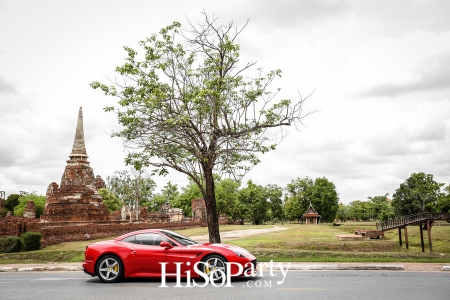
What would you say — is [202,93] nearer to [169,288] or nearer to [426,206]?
[169,288]

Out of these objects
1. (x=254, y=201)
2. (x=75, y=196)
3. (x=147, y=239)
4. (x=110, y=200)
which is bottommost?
(x=147, y=239)

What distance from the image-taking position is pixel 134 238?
10.3 m

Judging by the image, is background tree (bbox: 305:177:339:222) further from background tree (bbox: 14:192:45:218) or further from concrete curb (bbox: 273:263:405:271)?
concrete curb (bbox: 273:263:405:271)

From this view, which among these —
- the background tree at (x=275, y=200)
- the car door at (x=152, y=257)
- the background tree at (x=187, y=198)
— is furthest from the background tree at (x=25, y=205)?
the car door at (x=152, y=257)

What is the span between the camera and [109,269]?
33.0ft

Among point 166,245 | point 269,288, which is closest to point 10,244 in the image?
point 166,245

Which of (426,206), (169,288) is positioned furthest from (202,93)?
(426,206)

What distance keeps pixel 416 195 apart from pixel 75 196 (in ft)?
195

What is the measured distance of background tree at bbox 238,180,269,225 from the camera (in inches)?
3263

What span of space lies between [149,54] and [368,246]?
24367 mm

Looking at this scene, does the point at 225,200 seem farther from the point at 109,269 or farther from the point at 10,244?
the point at 109,269

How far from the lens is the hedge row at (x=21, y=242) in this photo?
23.4 meters

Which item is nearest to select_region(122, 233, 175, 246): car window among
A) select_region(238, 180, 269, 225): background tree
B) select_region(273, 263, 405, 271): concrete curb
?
select_region(273, 263, 405, 271): concrete curb

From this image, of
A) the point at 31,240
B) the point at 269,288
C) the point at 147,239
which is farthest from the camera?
the point at 31,240
